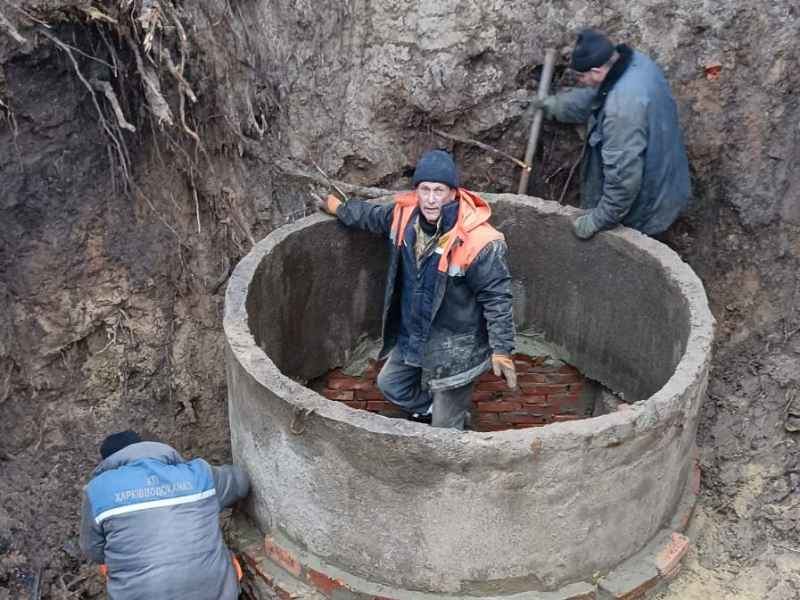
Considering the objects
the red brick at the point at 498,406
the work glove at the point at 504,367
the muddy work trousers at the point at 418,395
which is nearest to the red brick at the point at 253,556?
the muddy work trousers at the point at 418,395

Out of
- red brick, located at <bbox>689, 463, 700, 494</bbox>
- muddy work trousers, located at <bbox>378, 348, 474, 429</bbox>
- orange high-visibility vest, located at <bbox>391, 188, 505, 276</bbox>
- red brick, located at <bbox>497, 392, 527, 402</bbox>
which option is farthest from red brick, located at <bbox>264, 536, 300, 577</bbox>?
red brick, located at <bbox>497, 392, 527, 402</bbox>

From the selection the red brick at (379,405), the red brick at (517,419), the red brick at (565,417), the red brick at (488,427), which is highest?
the red brick at (379,405)

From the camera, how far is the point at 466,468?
9.92 ft

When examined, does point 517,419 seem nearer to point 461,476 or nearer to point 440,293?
point 440,293

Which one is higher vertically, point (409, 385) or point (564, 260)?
point (564, 260)

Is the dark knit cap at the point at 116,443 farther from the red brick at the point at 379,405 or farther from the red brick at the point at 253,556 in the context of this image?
the red brick at the point at 379,405

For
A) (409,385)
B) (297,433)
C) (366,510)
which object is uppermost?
(297,433)

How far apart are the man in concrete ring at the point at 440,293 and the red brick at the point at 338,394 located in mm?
689

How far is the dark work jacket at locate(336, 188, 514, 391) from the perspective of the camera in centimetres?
390

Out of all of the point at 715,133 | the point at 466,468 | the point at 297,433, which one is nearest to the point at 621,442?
the point at 466,468

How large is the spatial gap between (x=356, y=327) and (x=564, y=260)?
1252 mm

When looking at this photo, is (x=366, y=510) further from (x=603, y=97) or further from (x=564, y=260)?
(x=603, y=97)

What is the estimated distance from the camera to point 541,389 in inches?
209

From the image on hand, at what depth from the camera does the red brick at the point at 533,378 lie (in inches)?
206
